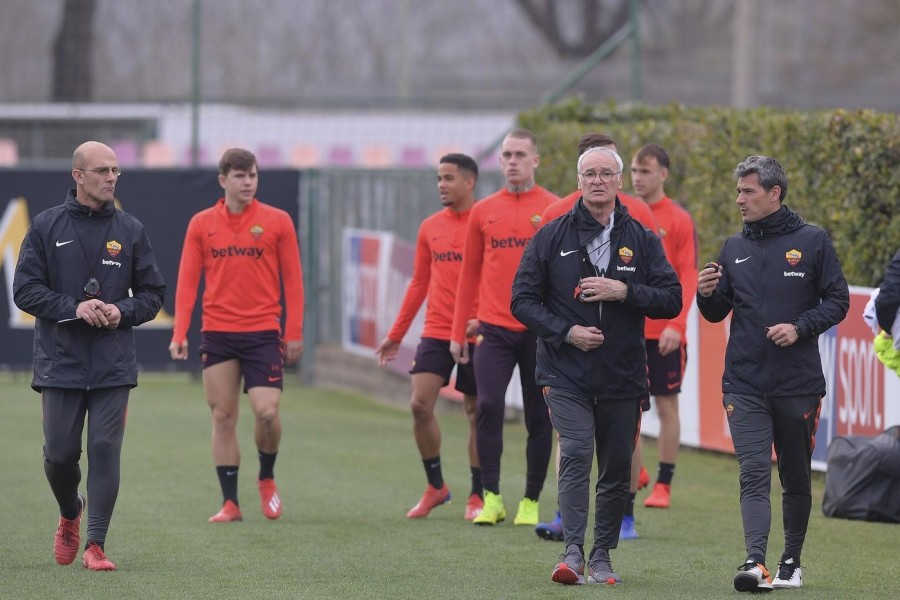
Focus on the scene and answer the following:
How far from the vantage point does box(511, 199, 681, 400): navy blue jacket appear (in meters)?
7.40

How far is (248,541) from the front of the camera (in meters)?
8.92

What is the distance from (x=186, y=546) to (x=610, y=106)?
8.51 m

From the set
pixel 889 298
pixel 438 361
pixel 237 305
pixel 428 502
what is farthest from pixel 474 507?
pixel 889 298

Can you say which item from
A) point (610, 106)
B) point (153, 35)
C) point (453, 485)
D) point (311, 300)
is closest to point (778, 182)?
point (453, 485)

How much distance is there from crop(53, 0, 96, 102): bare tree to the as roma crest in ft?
52.1

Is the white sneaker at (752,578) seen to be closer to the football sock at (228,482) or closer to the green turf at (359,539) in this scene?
the green turf at (359,539)

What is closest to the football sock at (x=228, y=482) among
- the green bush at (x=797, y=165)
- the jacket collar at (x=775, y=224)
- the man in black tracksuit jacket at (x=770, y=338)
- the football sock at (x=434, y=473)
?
the football sock at (x=434, y=473)

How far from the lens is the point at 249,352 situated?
957 cm

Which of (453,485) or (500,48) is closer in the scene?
(453,485)

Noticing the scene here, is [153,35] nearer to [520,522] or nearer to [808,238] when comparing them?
[520,522]

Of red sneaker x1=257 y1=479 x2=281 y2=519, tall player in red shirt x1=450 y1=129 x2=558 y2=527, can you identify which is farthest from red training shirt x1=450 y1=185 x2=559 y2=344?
red sneaker x1=257 y1=479 x2=281 y2=519

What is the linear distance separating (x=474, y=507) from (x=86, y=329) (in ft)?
9.16

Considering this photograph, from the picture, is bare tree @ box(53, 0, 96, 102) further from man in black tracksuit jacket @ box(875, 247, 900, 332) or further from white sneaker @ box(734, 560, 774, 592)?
white sneaker @ box(734, 560, 774, 592)

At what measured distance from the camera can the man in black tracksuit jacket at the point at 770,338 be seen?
7.32 m
